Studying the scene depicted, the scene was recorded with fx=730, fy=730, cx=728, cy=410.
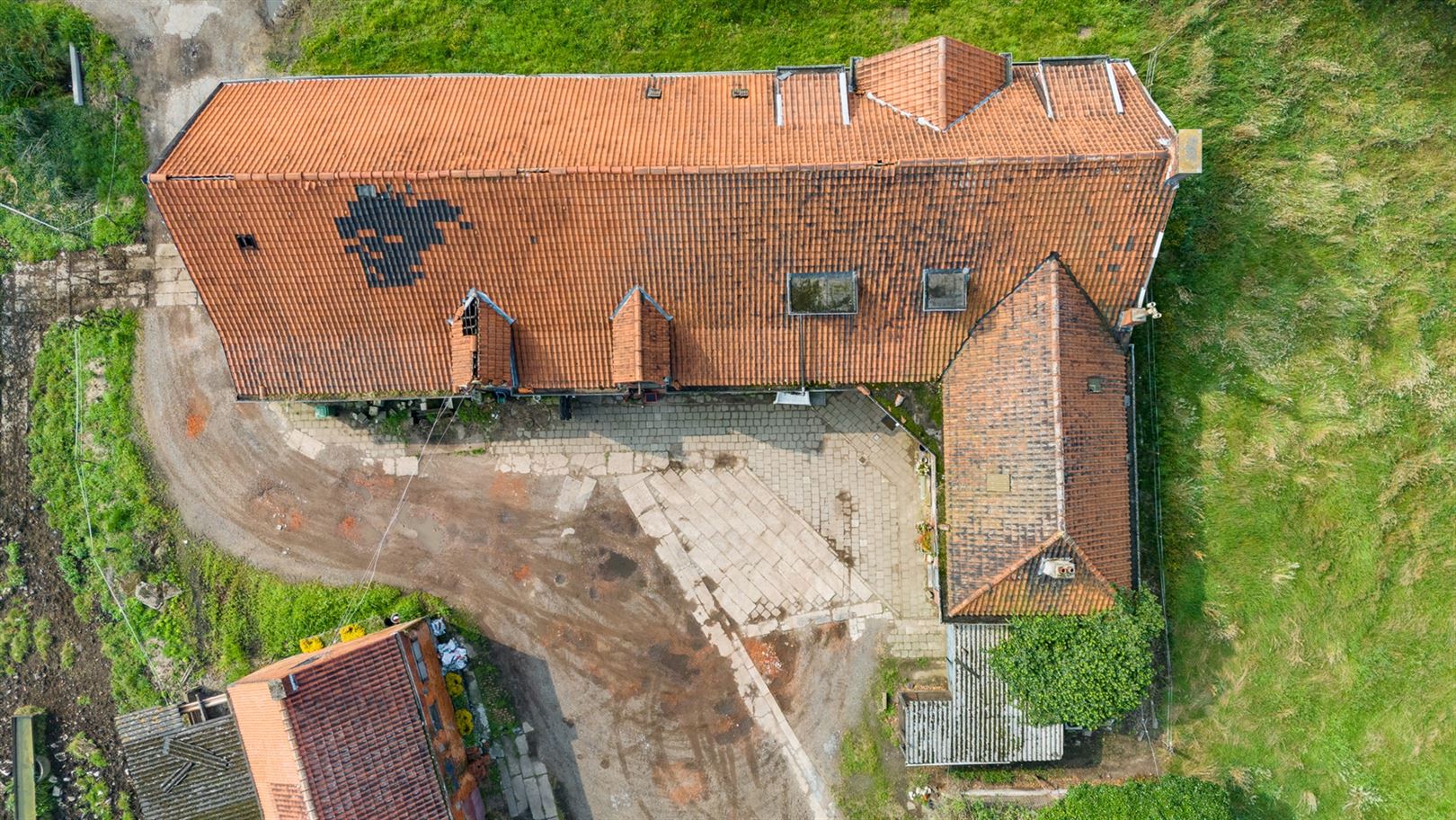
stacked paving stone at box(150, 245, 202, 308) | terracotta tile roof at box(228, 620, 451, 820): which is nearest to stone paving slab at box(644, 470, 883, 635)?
terracotta tile roof at box(228, 620, 451, 820)

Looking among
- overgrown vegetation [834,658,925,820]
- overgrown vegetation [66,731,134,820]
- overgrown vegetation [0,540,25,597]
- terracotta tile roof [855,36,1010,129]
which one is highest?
terracotta tile roof [855,36,1010,129]

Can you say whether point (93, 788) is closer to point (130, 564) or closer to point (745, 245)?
point (130, 564)

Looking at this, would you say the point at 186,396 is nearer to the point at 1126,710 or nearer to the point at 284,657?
the point at 284,657

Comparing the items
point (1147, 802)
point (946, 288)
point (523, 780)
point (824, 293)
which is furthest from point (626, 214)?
point (1147, 802)

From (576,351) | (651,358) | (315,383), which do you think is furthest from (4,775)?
(651,358)

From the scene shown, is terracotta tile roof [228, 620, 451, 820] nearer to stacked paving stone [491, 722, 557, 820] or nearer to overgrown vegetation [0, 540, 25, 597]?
Result: stacked paving stone [491, 722, 557, 820]

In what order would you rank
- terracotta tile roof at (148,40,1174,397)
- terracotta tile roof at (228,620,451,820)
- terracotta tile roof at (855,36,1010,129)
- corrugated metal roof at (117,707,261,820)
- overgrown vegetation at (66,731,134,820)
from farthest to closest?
overgrown vegetation at (66,731,134,820)
corrugated metal roof at (117,707,261,820)
terracotta tile roof at (228,620,451,820)
terracotta tile roof at (855,36,1010,129)
terracotta tile roof at (148,40,1174,397)

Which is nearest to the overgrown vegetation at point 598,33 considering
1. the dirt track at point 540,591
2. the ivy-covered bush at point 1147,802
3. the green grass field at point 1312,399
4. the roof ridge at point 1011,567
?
the green grass field at point 1312,399
